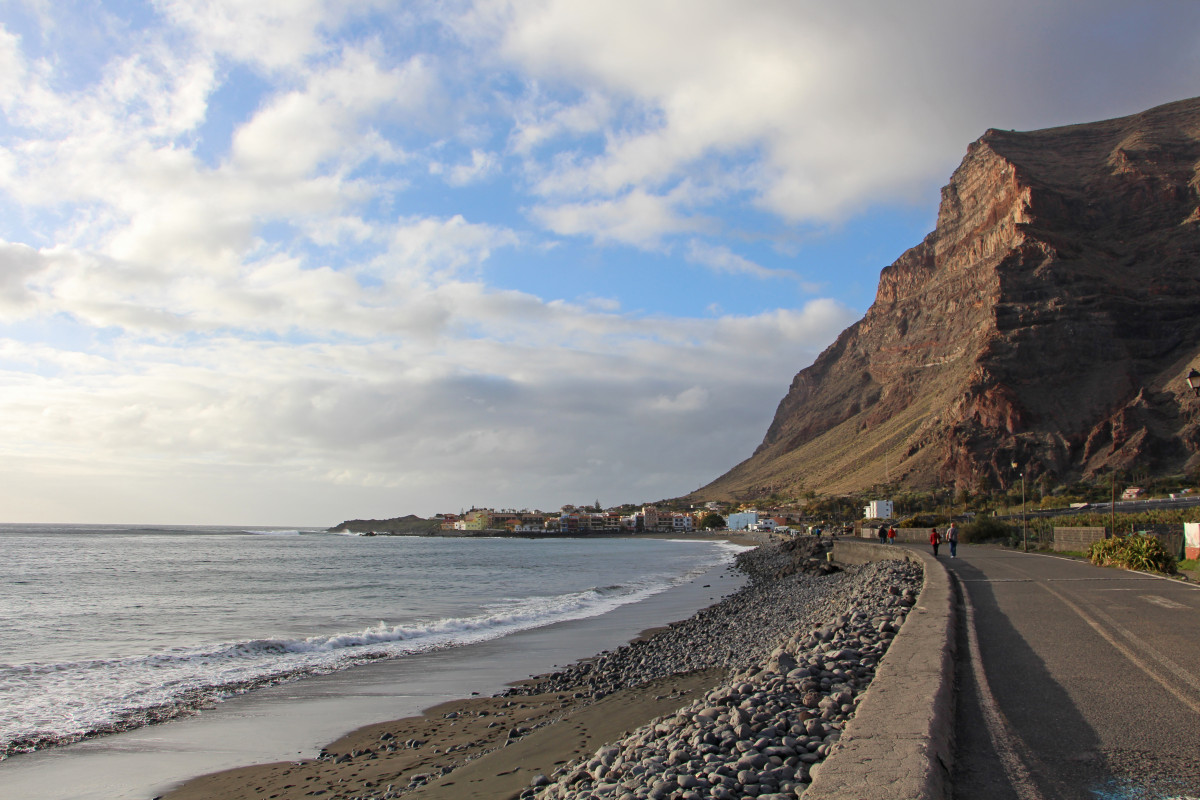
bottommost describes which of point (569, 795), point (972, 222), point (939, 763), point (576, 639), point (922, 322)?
point (576, 639)

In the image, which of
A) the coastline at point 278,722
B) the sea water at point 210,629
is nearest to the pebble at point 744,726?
the coastline at point 278,722

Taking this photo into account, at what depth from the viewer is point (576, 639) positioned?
18.2 m

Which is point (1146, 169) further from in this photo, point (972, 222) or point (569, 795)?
point (569, 795)

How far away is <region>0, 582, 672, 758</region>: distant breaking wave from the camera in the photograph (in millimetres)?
10961

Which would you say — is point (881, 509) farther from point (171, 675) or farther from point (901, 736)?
point (901, 736)

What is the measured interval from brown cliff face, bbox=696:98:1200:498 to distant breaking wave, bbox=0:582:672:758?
81904mm

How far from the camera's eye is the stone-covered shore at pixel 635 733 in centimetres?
470

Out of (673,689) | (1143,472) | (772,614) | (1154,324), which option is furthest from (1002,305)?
(673,689)

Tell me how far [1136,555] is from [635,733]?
17.4 metres

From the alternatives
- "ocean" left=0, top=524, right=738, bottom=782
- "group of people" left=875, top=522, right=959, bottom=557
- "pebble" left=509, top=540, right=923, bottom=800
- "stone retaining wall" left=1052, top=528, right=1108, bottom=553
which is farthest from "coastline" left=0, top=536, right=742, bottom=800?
"stone retaining wall" left=1052, top=528, right=1108, bottom=553

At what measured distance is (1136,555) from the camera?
18562mm

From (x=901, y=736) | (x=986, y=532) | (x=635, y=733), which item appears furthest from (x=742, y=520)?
(x=901, y=736)

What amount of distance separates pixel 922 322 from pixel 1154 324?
50.7m

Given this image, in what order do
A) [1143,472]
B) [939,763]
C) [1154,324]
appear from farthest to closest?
[1154,324] < [1143,472] < [939,763]
